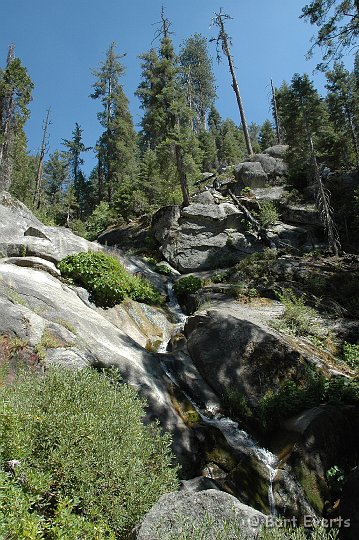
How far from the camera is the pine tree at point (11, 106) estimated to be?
24.3m

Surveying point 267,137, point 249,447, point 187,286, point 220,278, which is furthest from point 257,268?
point 267,137

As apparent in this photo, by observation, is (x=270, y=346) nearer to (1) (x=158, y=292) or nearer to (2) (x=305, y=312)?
(2) (x=305, y=312)

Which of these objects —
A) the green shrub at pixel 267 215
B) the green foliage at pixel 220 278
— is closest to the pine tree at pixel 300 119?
the green shrub at pixel 267 215

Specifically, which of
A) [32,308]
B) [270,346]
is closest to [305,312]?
[270,346]

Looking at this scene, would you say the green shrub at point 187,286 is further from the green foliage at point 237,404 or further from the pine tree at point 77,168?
the pine tree at point 77,168

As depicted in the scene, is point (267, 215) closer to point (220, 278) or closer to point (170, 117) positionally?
point (220, 278)

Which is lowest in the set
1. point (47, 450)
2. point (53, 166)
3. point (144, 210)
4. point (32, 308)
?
point (47, 450)

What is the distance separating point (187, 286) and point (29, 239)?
643 cm

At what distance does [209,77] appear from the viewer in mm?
52531

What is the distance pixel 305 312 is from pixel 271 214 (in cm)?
1066

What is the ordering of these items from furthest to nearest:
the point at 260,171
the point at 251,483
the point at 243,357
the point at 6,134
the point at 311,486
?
the point at 260,171
the point at 6,134
the point at 243,357
the point at 251,483
the point at 311,486

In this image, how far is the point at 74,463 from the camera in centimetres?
425

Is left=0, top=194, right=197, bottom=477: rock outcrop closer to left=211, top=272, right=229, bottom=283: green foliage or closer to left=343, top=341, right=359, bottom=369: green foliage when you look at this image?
left=211, top=272, right=229, bottom=283: green foliage

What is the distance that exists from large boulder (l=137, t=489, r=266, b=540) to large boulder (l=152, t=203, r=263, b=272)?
15.9 metres
